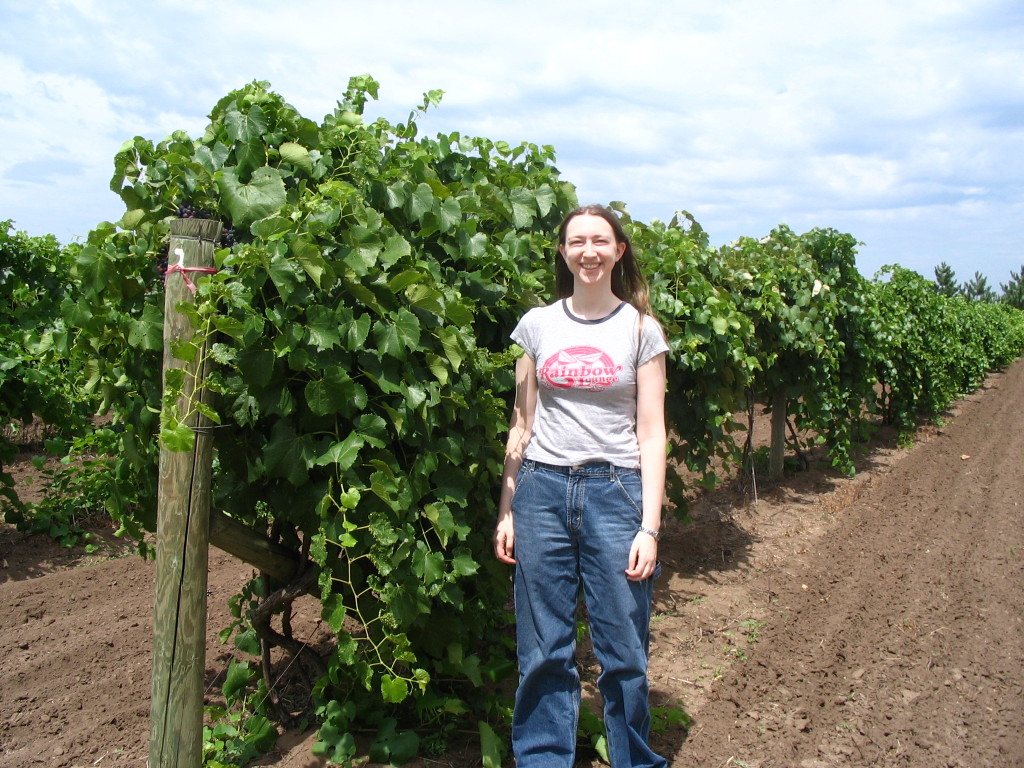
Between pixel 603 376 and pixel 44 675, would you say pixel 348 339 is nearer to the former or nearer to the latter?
pixel 603 376

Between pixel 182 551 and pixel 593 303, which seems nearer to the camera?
pixel 182 551

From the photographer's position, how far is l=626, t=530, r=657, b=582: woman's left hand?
230cm

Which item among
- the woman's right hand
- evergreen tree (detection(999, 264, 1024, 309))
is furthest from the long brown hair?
evergreen tree (detection(999, 264, 1024, 309))

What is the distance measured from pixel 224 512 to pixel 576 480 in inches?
42.0

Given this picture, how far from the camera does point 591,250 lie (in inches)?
93.1

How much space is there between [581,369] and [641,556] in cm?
54

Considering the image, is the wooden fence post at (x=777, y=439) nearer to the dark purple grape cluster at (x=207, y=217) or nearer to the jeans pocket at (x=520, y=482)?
the jeans pocket at (x=520, y=482)

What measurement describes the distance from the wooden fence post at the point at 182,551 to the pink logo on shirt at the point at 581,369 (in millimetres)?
931

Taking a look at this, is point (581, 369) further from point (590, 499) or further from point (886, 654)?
point (886, 654)

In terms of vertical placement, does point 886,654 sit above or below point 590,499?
below

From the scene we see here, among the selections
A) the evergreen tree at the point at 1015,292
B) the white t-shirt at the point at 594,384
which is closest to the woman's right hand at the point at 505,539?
the white t-shirt at the point at 594,384

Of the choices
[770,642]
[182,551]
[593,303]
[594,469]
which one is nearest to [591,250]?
[593,303]

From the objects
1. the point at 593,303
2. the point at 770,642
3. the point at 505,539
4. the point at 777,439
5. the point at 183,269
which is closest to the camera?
the point at 183,269

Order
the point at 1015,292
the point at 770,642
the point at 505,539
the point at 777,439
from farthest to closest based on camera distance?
the point at 1015,292 → the point at 777,439 → the point at 770,642 → the point at 505,539
